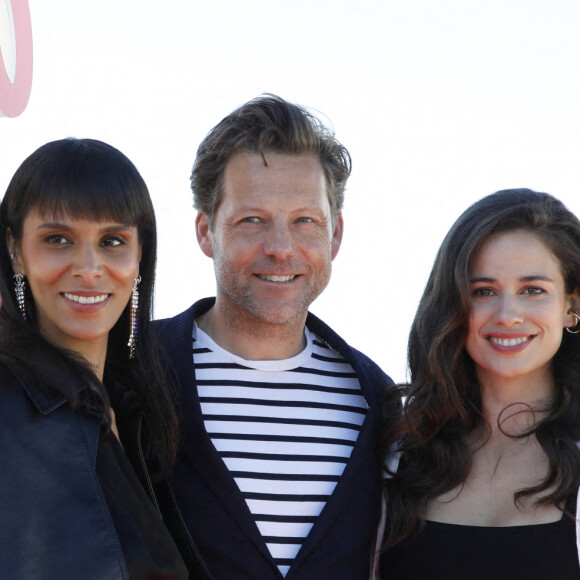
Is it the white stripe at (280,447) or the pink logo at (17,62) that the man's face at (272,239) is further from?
the pink logo at (17,62)

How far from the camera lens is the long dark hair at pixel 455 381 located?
2887 mm

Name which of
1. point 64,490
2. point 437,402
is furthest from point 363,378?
point 64,490

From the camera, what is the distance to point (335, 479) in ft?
9.32

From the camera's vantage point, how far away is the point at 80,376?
89.0 inches

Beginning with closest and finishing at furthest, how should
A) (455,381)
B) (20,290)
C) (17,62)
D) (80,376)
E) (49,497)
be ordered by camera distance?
1. (49,497)
2. (80,376)
3. (20,290)
4. (455,381)
5. (17,62)

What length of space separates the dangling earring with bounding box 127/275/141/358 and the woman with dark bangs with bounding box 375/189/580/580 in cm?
92

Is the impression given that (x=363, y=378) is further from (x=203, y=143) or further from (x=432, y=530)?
(x=203, y=143)

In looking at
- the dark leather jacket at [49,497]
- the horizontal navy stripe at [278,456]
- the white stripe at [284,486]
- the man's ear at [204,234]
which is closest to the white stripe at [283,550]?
the white stripe at [284,486]

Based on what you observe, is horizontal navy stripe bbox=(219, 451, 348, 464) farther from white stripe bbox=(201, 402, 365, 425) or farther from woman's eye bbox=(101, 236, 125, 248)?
woman's eye bbox=(101, 236, 125, 248)

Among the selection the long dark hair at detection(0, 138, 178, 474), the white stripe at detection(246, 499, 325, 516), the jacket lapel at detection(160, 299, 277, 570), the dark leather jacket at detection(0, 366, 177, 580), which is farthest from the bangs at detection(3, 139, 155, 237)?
the white stripe at detection(246, 499, 325, 516)

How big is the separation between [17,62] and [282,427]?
2250 millimetres

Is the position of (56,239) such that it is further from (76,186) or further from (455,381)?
(455,381)

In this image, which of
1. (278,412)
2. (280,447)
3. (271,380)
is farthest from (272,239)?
(280,447)

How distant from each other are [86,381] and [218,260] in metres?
1.01
